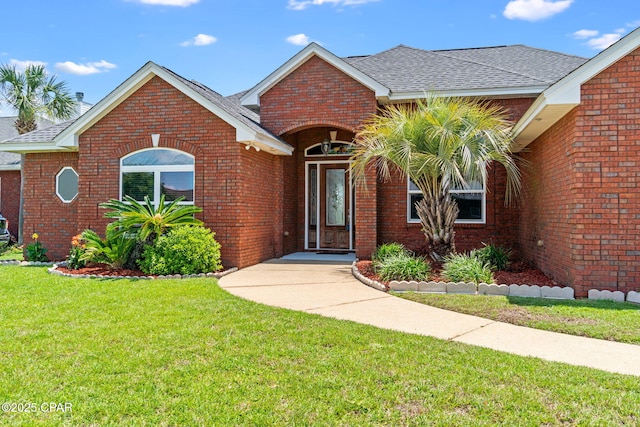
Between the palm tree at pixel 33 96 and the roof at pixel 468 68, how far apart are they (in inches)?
464

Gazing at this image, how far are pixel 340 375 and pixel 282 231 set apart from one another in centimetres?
892

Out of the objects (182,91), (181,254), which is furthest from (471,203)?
(182,91)

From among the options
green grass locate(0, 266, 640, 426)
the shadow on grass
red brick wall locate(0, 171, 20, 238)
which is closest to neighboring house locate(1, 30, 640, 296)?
the shadow on grass

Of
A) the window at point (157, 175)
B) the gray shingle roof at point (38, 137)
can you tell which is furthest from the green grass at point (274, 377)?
the gray shingle roof at point (38, 137)

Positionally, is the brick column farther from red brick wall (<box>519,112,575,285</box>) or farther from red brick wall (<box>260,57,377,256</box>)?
red brick wall (<box>519,112,575,285</box>)

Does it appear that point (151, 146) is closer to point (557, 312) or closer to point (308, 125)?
point (308, 125)

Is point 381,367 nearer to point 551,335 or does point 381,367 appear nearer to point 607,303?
point 551,335

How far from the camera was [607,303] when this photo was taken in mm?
6629

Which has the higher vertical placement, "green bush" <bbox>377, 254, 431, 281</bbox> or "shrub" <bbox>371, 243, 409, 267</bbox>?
"shrub" <bbox>371, 243, 409, 267</bbox>

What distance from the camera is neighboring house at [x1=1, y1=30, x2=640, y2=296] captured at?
7105 mm

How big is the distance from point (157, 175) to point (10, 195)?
36.9 ft

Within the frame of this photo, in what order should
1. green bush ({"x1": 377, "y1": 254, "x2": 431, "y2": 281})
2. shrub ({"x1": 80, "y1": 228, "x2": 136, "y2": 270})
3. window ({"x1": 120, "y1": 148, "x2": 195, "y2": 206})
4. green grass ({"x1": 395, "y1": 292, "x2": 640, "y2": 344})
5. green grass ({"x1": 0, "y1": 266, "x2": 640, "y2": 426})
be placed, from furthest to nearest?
window ({"x1": 120, "y1": 148, "x2": 195, "y2": 206}) → shrub ({"x1": 80, "y1": 228, "x2": 136, "y2": 270}) → green bush ({"x1": 377, "y1": 254, "x2": 431, "y2": 281}) → green grass ({"x1": 395, "y1": 292, "x2": 640, "y2": 344}) → green grass ({"x1": 0, "y1": 266, "x2": 640, "y2": 426})

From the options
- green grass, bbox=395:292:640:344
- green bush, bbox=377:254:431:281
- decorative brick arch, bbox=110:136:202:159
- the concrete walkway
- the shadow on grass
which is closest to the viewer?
the concrete walkway

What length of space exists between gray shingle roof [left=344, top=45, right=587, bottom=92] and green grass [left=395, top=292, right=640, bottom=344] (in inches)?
243
